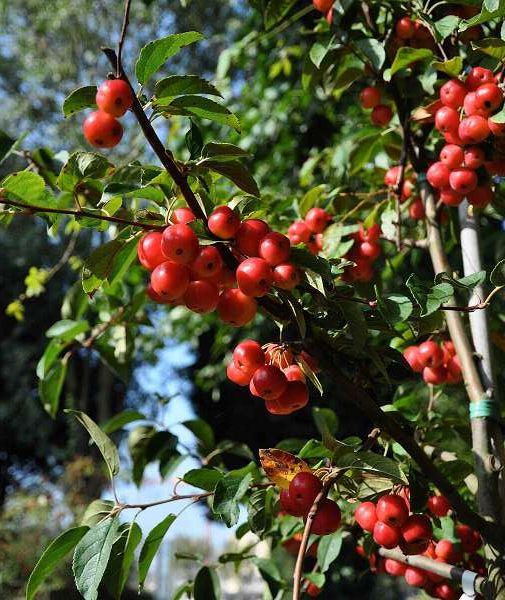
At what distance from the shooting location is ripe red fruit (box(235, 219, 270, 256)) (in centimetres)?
62

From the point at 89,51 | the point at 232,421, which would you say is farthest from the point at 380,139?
the point at 89,51

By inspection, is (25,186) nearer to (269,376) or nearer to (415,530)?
(269,376)

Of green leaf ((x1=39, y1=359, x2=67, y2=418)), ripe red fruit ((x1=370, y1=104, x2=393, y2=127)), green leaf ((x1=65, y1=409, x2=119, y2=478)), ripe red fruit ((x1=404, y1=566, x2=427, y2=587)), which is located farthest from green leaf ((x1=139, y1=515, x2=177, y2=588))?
ripe red fruit ((x1=370, y1=104, x2=393, y2=127))

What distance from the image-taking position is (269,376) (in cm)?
63

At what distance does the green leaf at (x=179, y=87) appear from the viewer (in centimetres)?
63

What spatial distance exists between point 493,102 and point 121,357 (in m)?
0.68

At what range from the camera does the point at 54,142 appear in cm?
923

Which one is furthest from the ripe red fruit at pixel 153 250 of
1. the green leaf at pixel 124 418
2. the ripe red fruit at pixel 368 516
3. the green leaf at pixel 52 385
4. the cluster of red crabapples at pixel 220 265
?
the green leaf at pixel 52 385

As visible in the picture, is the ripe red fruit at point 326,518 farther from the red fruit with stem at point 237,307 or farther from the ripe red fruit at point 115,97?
the ripe red fruit at point 115,97

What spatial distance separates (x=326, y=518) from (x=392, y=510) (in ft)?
0.27

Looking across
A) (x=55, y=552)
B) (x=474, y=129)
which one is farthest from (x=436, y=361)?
(x=55, y=552)

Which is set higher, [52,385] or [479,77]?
[479,77]

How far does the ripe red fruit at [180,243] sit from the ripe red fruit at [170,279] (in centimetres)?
2

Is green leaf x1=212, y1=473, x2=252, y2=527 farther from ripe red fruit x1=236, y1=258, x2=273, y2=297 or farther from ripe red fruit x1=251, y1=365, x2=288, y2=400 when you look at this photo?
ripe red fruit x1=236, y1=258, x2=273, y2=297
